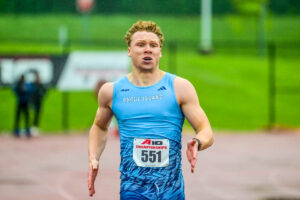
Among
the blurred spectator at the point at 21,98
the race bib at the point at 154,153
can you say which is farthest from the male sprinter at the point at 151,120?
the blurred spectator at the point at 21,98

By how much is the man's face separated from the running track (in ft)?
17.9

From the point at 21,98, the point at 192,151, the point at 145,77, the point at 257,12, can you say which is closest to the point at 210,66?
Answer: the point at 257,12

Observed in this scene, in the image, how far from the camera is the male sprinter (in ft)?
16.9

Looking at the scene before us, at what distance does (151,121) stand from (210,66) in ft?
111

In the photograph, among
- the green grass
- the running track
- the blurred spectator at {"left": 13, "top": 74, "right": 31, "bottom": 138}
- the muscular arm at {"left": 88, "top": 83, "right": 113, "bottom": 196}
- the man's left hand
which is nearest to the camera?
the man's left hand

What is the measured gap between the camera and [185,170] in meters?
13.6

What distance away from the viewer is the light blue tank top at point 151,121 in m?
5.17

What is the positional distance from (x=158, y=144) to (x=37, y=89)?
51.4 feet

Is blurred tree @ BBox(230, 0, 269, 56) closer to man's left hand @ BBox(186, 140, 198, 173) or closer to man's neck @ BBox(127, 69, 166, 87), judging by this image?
man's neck @ BBox(127, 69, 166, 87)

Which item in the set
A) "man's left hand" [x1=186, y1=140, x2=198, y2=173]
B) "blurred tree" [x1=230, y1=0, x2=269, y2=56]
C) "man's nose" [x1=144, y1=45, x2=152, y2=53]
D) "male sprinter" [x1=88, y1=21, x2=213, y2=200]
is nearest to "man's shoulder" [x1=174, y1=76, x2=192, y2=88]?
"male sprinter" [x1=88, y1=21, x2=213, y2=200]

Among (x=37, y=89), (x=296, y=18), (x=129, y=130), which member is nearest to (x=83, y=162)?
(x=37, y=89)

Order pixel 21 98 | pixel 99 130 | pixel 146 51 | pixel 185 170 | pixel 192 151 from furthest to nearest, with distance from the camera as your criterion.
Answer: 1. pixel 21 98
2. pixel 185 170
3. pixel 99 130
4. pixel 146 51
5. pixel 192 151

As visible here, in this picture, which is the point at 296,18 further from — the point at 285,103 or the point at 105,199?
the point at 105,199

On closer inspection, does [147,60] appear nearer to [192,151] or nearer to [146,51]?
[146,51]
